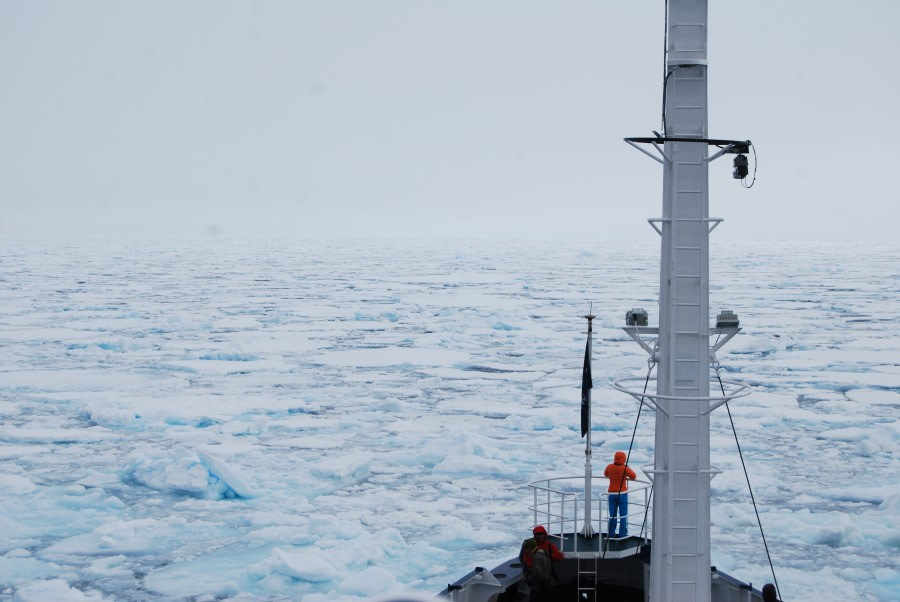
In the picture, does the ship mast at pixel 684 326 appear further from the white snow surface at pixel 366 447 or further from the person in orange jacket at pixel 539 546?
the white snow surface at pixel 366 447

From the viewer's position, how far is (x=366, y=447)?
43.1 ft

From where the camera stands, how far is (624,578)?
693 cm

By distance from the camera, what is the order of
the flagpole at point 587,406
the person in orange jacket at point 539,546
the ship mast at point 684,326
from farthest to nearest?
the person in orange jacket at point 539,546 < the flagpole at point 587,406 < the ship mast at point 684,326

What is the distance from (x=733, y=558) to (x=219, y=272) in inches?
1867

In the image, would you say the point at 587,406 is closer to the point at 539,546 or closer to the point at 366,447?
the point at 539,546

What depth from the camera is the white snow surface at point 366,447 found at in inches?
349

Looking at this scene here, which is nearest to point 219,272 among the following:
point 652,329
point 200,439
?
point 200,439

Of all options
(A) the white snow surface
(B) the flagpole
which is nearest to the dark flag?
(B) the flagpole

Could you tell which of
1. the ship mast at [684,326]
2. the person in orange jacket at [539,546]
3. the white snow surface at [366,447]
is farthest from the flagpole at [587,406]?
the white snow surface at [366,447]

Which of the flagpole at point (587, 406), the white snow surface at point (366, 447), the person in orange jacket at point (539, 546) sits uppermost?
the flagpole at point (587, 406)

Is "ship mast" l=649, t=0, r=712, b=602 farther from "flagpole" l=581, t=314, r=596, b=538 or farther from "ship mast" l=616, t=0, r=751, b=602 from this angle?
"flagpole" l=581, t=314, r=596, b=538

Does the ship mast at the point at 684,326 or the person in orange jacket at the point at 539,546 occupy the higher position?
the ship mast at the point at 684,326

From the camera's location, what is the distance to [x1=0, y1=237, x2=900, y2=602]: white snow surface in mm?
8859

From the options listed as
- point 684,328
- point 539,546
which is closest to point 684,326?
point 684,328
